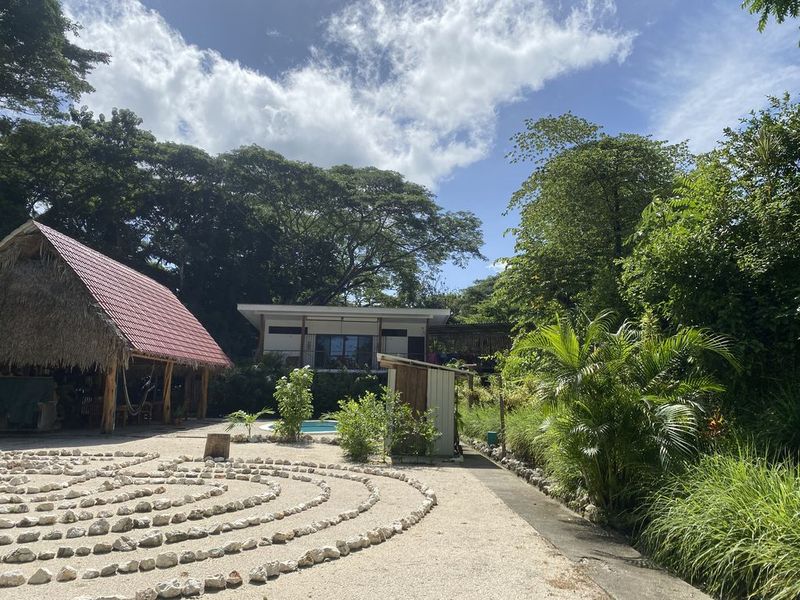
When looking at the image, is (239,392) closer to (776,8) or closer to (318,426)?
(318,426)

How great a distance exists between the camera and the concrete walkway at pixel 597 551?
3982 millimetres

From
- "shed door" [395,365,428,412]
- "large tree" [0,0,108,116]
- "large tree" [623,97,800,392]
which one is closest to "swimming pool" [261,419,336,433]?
"shed door" [395,365,428,412]

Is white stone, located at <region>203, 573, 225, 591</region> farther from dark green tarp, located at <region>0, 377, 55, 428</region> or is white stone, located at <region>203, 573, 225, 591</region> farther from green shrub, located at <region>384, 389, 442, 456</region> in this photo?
dark green tarp, located at <region>0, 377, 55, 428</region>

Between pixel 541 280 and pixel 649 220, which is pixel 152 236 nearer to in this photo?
pixel 541 280

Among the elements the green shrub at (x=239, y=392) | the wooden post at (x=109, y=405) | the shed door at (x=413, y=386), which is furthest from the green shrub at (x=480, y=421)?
the green shrub at (x=239, y=392)

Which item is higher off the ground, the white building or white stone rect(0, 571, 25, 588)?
the white building

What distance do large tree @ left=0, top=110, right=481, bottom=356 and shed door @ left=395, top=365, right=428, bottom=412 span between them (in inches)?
921

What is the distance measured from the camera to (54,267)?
13750 millimetres

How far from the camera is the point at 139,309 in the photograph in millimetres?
16219

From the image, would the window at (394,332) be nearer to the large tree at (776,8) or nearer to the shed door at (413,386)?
the shed door at (413,386)

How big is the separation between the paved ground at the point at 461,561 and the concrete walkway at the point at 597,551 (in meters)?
0.01

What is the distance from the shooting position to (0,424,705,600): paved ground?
3838mm

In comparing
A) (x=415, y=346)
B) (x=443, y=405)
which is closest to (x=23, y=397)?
(x=443, y=405)

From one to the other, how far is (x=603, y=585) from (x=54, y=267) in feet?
46.1
